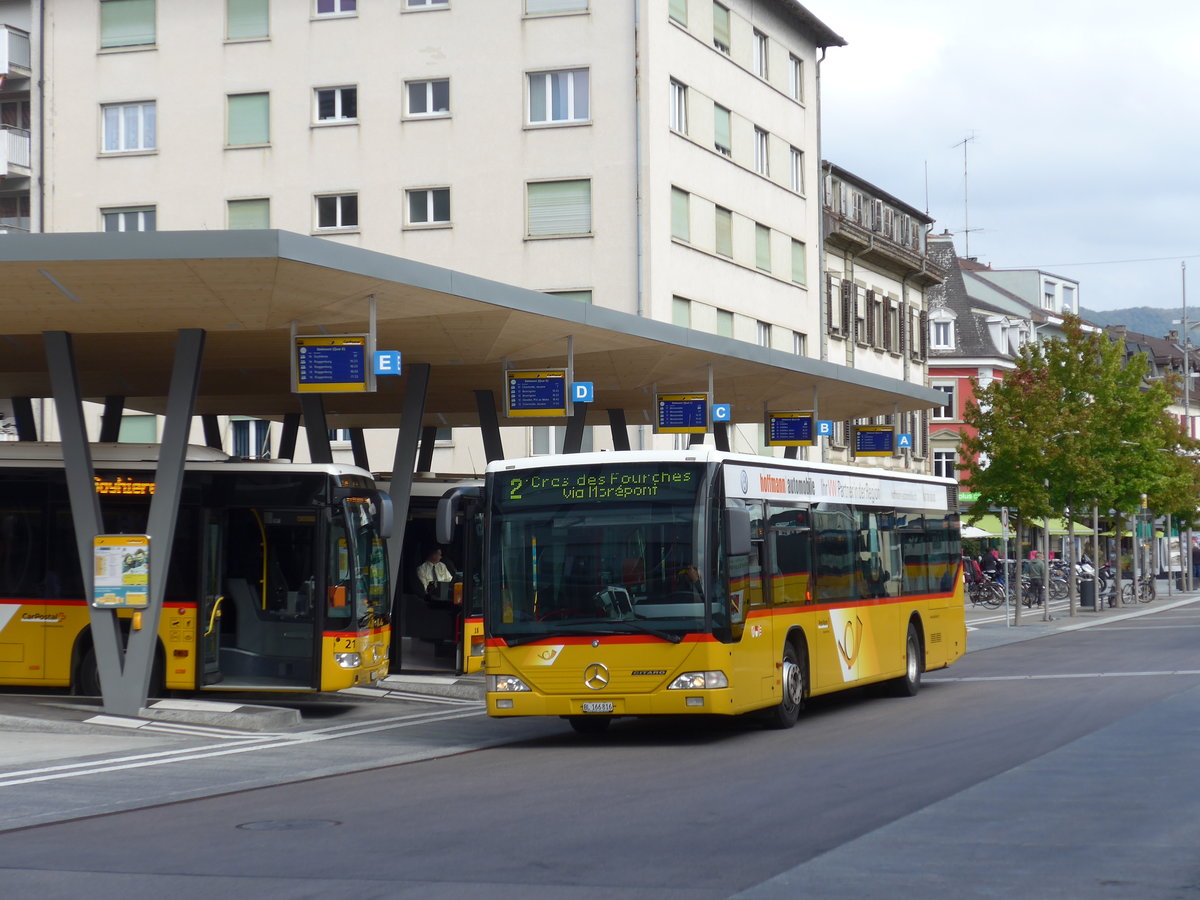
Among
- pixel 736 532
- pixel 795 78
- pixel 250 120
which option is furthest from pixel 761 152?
pixel 736 532

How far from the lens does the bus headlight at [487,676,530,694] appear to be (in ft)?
53.9

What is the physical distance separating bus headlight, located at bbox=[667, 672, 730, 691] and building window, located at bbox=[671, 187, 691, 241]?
29.8 metres

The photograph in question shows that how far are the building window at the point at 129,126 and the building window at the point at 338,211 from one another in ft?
16.2

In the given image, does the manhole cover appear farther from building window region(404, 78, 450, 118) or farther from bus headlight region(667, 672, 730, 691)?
building window region(404, 78, 450, 118)

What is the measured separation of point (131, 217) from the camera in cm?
4753

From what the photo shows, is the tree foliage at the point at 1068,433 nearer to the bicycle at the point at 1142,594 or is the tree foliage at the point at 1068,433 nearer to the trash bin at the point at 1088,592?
the trash bin at the point at 1088,592

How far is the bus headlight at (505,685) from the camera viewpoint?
16438 mm

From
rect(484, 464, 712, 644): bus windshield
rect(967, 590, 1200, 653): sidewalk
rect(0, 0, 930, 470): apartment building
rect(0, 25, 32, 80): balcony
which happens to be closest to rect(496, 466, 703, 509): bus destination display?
Answer: rect(484, 464, 712, 644): bus windshield

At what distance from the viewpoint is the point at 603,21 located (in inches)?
1735

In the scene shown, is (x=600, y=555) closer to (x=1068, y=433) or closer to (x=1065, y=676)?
(x=1065, y=676)

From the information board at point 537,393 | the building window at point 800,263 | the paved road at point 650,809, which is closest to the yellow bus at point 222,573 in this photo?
the paved road at point 650,809

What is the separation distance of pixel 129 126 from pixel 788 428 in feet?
73.6

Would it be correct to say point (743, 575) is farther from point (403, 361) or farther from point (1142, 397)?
point (1142, 397)

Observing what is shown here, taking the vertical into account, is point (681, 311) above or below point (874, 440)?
above
